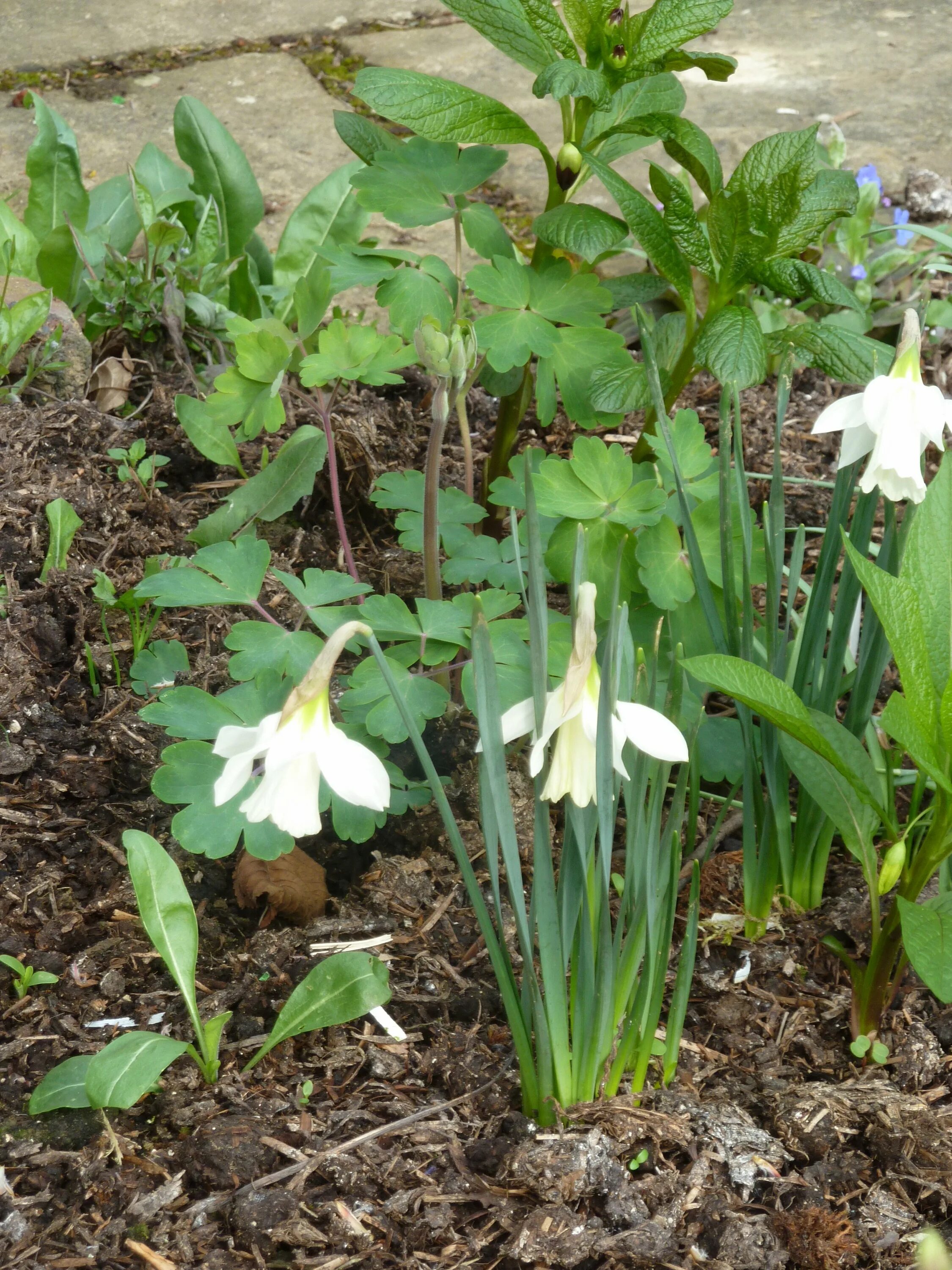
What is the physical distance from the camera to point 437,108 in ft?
5.29

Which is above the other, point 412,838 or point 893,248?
point 893,248

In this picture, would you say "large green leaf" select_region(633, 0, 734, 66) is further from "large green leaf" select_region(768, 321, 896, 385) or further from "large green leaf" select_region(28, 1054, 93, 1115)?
"large green leaf" select_region(28, 1054, 93, 1115)

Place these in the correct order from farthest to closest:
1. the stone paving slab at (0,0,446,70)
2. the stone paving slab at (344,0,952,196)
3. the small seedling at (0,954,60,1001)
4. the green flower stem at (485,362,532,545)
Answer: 1. the stone paving slab at (0,0,446,70)
2. the stone paving slab at (344,0,952,196)
3. the green flower stem at (485,362,532,545)
4. the small seedling at (0,954,60,1001)

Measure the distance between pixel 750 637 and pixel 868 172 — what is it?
6.54 feet

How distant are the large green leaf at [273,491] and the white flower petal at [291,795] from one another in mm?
879

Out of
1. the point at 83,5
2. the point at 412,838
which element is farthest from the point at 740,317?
the point at 83,5

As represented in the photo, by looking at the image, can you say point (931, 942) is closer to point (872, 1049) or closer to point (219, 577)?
point (872, 1049)

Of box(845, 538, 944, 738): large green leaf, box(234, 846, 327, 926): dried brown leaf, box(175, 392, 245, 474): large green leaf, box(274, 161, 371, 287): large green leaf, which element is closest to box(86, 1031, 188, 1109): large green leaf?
box(234, 846, 327, 926): dried brown leaf

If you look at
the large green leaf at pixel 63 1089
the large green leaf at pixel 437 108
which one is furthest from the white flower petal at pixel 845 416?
the large green leaf at pixel 63 1089

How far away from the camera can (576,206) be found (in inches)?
65.7

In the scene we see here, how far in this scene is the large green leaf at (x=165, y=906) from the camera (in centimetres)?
130

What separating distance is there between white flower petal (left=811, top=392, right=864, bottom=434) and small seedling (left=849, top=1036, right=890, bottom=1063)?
71 centimetres

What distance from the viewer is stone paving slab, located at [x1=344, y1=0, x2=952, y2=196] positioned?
3.32 metres

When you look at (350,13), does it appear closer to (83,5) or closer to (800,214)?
(83,5)
